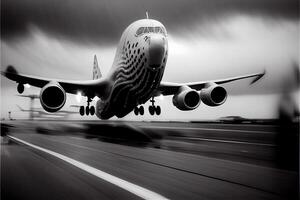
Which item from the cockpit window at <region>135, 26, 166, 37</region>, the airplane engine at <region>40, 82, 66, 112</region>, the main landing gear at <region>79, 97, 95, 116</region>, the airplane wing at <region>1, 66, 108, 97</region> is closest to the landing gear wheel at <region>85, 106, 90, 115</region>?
the main landing gear at <region>79, 97, 95, 116</region>

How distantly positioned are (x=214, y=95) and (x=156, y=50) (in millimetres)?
3529

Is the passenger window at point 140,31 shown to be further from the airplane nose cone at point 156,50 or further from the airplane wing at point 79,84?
the airplane wing at point 79,84

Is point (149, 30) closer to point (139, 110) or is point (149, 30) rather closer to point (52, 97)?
point (52, 97)

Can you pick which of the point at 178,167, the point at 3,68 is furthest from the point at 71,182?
the point at 3,68

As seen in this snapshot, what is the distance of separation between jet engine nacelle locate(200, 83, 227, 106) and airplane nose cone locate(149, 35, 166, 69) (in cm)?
275

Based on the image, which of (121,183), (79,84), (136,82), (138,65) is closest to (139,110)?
(79,84)

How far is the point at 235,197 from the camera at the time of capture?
2857 millimetres

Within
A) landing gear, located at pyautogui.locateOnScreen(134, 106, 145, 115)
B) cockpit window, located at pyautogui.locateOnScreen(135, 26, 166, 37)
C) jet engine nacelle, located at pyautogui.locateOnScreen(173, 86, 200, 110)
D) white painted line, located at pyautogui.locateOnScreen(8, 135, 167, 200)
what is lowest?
white painted line, located at pyautogui.locateOnScreen(8, 135, 167, 200)

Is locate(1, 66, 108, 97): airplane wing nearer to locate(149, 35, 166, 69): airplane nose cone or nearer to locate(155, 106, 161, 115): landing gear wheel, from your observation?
locate(155, 106, 161, 115): landing gear wheel

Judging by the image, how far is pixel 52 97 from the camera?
1279 centimetres

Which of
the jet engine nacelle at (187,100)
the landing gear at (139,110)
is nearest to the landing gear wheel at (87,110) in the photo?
the landing gear at (139,110)

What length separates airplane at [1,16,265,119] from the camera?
41.5 feet

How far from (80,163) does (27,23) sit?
2612 mm

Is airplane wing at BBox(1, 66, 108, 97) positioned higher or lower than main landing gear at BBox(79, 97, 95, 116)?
higher
